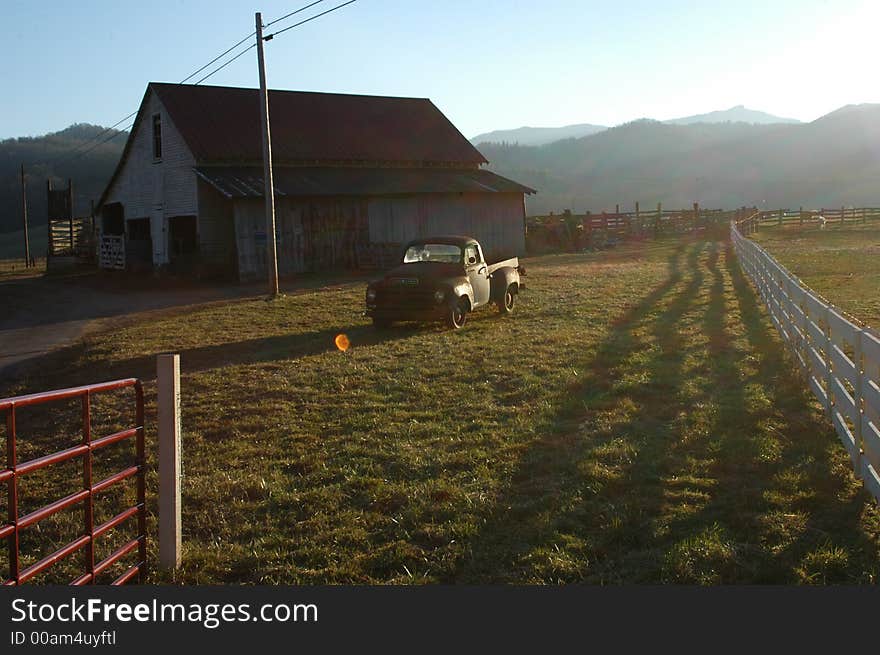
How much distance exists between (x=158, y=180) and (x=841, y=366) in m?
31.3

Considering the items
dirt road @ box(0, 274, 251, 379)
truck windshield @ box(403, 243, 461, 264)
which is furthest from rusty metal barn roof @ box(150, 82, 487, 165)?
truck windshield @ box(403, 243, 461, 264)

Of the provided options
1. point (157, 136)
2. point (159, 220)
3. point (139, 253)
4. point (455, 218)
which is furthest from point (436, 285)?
point (139, 253)

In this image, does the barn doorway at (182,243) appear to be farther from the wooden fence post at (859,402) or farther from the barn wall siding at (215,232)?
the wooden fence post at (859,402)

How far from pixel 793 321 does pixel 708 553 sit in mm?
7888

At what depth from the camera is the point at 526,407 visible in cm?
1008

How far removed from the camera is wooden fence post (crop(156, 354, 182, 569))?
560 cm

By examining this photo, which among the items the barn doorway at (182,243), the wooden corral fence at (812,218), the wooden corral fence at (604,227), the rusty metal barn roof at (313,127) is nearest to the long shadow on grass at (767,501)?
the barn doorway at (182,243)

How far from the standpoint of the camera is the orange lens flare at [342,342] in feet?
49.7

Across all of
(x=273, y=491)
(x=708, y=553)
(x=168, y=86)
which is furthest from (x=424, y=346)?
(x=168, y=86)

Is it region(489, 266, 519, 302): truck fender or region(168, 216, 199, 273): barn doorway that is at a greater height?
region(168, 216, 199, 273): barn doorway

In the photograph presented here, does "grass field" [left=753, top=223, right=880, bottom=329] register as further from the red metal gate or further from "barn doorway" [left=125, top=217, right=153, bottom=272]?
"barn doorway" [left=125, top=217, right=153, bottom=272]

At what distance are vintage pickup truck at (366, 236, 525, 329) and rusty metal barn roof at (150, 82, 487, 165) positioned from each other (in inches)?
693

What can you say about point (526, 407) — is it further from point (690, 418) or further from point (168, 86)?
point (168, 86)

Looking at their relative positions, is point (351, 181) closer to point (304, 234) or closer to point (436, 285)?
point (304, 234)
